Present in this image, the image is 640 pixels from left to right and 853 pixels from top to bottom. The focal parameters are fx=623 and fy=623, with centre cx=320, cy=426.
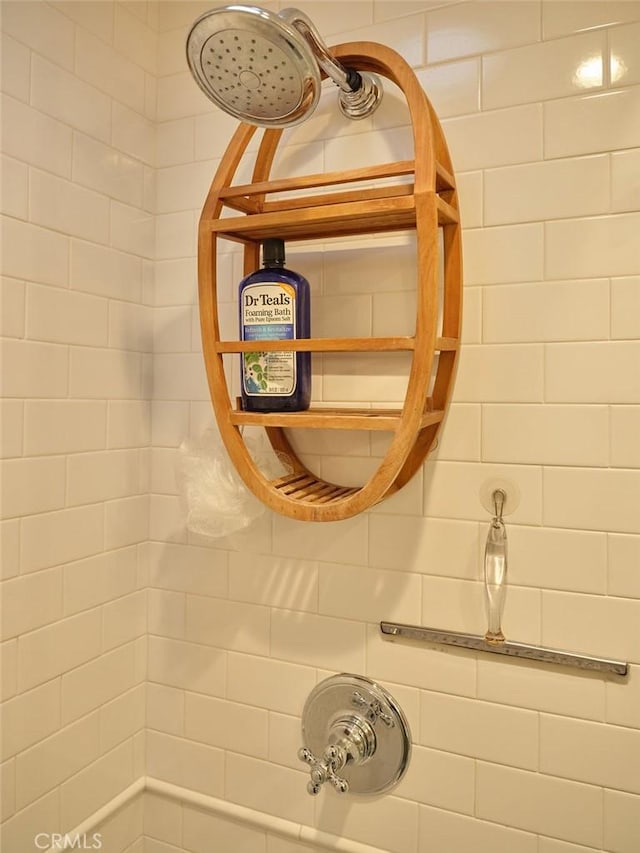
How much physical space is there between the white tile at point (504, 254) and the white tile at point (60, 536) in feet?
2.52

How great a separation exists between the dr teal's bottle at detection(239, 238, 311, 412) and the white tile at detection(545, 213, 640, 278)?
14.8 inches

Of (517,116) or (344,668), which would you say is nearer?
(517,116)

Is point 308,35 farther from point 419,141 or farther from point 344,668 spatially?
point 344,668

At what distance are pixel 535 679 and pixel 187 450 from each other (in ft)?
2.20

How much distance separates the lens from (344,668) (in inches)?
42.2

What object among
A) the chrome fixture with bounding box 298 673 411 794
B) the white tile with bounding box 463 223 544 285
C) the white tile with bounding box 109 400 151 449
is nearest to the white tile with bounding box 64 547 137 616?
the white tile with bounding box 109 400 151 449

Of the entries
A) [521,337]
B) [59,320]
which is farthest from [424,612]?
[59,320]

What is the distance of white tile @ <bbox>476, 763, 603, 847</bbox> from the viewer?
35.9 inches

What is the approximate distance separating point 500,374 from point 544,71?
17.9 inches

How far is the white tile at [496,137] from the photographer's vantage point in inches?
37.0

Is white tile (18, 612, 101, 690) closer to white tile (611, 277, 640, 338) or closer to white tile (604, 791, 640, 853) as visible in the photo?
white tile (604, 791, 640, 853)

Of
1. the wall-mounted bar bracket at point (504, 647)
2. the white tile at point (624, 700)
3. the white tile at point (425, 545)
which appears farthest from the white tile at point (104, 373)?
the white tile at point (624, 700)

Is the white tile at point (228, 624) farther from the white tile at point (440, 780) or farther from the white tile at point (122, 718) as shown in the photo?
the white tile at point (440, 780)

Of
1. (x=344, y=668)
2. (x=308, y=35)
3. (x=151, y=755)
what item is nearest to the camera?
(x=308, y=35)
